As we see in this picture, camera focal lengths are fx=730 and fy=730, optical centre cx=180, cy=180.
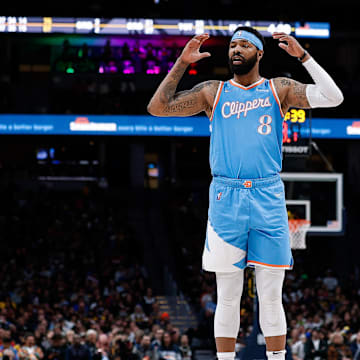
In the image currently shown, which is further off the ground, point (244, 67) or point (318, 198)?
point (244, 67)

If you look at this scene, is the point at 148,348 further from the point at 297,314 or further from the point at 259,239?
the point at 259,239

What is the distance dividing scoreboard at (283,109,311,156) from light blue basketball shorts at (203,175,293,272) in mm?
7709

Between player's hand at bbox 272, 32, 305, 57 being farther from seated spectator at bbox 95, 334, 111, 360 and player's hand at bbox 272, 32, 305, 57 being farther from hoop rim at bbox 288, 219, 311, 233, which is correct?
seated spectator at bbox 95, 334, 111, 360

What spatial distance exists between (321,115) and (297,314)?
498 cm

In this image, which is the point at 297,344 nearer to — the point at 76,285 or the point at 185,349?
the point at 185,349

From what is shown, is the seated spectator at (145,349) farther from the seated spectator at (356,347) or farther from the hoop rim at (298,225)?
the seated spectator at (356,347)

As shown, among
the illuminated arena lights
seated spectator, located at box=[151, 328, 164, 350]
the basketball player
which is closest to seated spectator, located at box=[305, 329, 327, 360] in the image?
seated spectator, located at box=[151, 328, 164, 350]

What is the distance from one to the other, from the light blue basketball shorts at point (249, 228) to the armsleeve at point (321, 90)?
555mm

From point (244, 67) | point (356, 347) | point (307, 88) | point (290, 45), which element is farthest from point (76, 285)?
point (290, 45)

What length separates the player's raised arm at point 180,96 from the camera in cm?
474

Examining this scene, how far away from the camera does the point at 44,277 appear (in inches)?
763

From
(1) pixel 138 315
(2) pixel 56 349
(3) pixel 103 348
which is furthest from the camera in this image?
(1) pixel 138 315

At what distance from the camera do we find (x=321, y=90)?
4551mm

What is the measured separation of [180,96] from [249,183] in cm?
74
